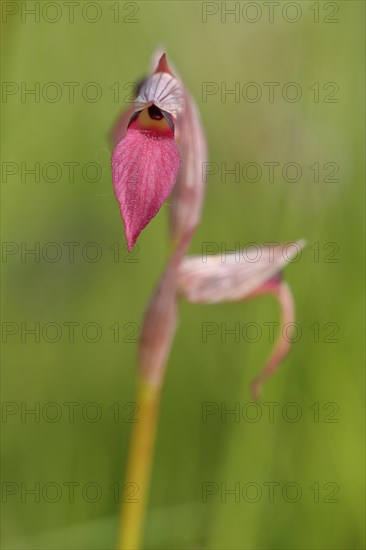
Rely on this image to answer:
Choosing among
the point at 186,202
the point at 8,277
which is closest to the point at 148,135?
the point at 186,202

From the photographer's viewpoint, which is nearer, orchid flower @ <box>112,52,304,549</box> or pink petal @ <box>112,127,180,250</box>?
pink petal @ <box>112,127,180,250</box>

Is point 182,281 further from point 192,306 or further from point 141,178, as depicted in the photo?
point 192,306

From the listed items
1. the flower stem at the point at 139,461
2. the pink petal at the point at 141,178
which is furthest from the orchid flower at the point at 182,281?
the pink petal at the point at 141,178

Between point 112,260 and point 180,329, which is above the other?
point 112,260

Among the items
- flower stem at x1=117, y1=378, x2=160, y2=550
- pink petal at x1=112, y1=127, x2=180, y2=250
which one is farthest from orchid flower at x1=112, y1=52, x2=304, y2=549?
pink petal at x1=112, y1=127, x2=180, y2=250

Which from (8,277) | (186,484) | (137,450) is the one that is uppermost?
(8,277)

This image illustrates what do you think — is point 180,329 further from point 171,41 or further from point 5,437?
point 171,41

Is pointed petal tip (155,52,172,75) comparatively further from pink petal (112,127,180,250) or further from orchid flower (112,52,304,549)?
pink petal (112,127,180,250)
